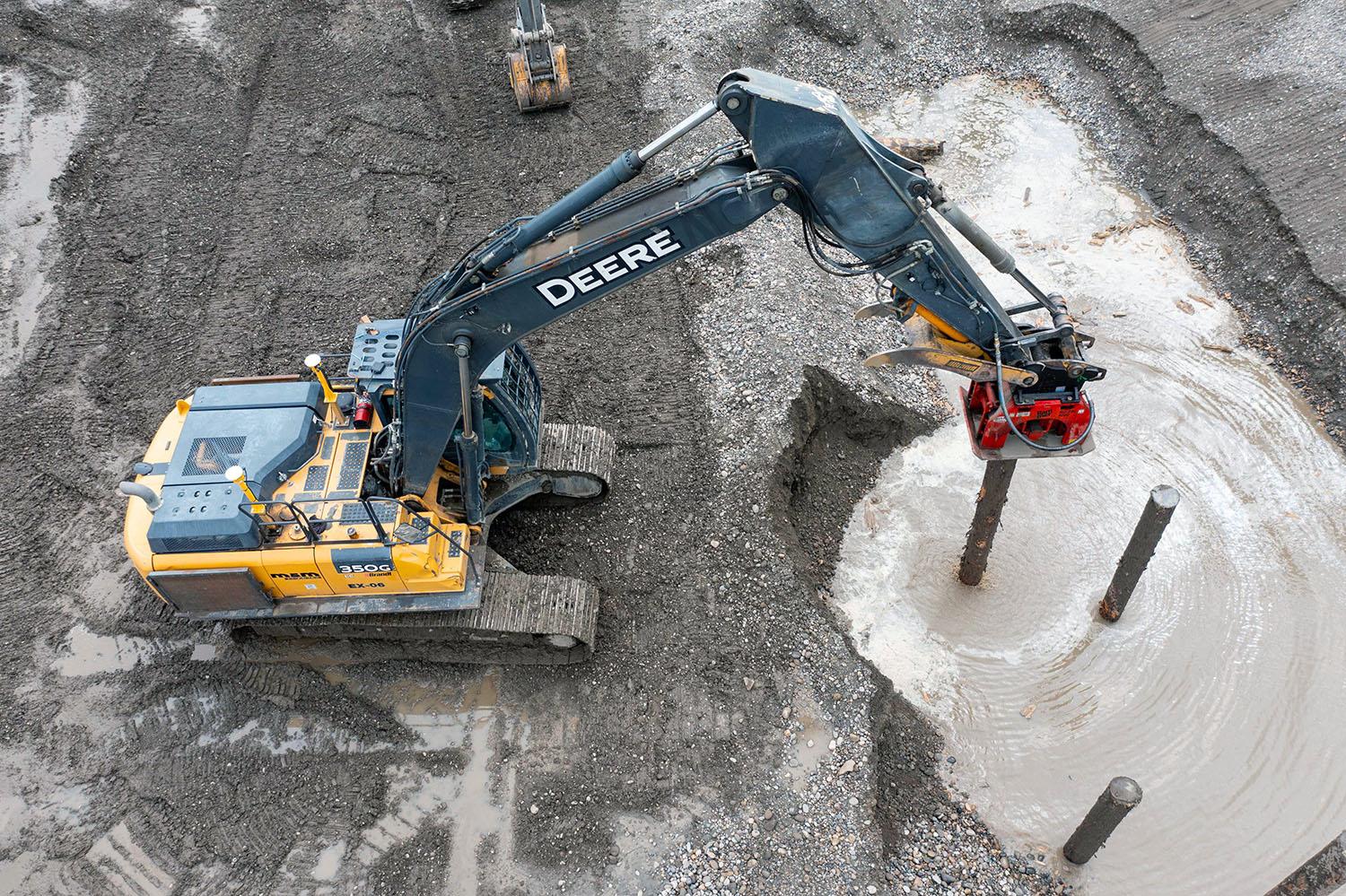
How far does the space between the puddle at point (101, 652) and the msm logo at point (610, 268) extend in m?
5.98

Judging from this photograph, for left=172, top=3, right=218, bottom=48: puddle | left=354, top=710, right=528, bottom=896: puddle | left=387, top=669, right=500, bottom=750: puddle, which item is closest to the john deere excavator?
left=387, top=669, right=500, bottom=750: puddle

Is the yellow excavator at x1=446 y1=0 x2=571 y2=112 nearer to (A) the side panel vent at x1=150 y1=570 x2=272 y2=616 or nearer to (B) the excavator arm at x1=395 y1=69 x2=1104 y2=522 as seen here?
(B) the excavator arm at x1=395 y1=69 x2=1104 y2=522

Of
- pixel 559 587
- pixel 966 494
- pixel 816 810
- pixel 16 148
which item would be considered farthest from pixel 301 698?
pixel 16 148

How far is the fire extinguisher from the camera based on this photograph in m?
8.66

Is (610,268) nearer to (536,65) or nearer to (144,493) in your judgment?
(144,493)

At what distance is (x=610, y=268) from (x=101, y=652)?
7.18 m

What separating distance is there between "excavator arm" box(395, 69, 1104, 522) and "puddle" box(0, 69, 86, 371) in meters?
8.36

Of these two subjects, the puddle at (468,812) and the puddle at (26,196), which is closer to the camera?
the puddle at (468,812)

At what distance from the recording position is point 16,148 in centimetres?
1455

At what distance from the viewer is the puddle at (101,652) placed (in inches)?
357

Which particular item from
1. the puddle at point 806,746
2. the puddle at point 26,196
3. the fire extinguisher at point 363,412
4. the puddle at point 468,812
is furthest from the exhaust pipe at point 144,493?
the puddle at point 806,746

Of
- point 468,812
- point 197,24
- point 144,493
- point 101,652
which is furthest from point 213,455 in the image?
point 197,24

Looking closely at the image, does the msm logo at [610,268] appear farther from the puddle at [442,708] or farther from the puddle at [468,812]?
the puddle at [468,812]

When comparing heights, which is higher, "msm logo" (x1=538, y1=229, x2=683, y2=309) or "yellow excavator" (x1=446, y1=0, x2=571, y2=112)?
"msm logo" (x1=538, y1=229, x2=683, y2=309)
